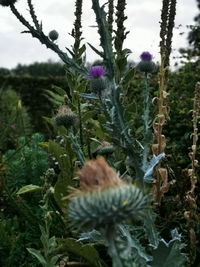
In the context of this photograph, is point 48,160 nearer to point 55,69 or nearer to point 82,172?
point 82,172

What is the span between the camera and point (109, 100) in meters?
2.88

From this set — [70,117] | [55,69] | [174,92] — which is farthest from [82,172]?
[55,69]

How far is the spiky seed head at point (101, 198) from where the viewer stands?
168 centimetres

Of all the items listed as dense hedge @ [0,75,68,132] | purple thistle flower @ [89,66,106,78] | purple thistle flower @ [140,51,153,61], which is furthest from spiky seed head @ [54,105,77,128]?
dense hedge @ [0,75,68,132]

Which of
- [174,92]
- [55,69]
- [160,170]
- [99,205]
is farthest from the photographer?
[55,69]

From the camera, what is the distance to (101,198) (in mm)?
1677

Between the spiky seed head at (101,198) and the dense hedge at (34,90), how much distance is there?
43.4ft

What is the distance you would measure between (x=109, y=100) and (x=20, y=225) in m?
2.29

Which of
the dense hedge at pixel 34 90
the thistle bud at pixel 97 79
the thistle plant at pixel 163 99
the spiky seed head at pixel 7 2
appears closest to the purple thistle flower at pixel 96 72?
the thistle bud at pixel 97 79

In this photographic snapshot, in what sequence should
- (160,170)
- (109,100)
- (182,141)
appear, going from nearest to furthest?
(109,100)
(160,170)
(182,141)

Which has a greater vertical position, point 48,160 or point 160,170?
point 160,170

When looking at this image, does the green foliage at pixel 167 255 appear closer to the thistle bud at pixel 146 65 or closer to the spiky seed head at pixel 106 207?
the spiky seed head at pixel 106 207

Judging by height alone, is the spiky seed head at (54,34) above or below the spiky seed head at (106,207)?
above

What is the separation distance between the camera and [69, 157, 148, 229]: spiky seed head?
168cm
